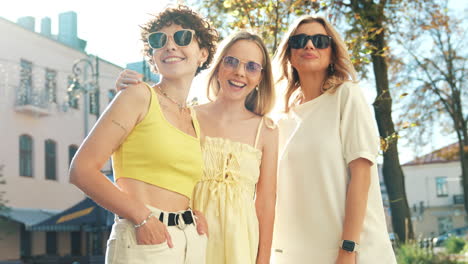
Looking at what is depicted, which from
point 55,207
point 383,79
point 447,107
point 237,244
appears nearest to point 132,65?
point 237,244

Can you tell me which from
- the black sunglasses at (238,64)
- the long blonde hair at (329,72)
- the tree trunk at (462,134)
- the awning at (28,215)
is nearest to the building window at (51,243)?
the awning at (28,215)

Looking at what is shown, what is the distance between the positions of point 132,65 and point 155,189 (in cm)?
592

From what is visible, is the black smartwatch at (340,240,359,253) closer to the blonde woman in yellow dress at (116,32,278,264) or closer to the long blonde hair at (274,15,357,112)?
the blonde woman in yellow dress at (116,32,278,264)

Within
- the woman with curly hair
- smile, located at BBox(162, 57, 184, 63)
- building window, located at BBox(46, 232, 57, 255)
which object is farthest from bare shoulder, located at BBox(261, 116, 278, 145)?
building window, located at BBox(46, 232, 57, 255)

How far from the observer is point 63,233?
103 ft

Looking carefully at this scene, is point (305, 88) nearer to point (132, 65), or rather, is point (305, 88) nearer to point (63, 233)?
point (132, 65)

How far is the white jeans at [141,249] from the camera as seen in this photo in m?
2.90

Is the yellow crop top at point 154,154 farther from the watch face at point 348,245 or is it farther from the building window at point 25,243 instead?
the building window at point 25,243

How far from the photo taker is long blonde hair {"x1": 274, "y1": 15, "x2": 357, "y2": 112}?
425 centimetres

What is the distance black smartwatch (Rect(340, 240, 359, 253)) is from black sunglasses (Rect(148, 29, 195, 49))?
1456 mm

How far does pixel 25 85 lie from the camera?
30.7 metres

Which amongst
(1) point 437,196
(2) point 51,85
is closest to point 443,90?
(2) point 51,85

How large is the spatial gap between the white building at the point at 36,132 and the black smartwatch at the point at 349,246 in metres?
24.7

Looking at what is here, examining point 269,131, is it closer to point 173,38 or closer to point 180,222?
point 173,38
